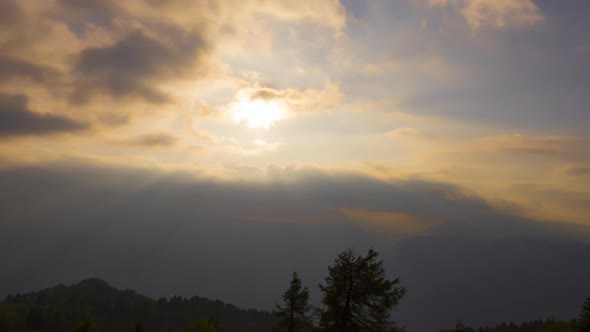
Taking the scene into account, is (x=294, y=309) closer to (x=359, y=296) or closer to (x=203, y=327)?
(x=359, y=296)

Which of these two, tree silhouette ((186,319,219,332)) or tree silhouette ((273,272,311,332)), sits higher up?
tree silhouette ((273,272,311,332))

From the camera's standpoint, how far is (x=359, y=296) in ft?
88.8

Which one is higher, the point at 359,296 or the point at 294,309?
the point at 359,296

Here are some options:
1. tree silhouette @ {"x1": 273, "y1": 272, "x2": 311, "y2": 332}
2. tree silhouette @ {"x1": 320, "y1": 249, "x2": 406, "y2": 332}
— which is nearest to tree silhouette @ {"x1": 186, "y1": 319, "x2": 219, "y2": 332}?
tree silhouette @ {"x1": 273, "y1": 272, "x2": 311, "y2": 332}

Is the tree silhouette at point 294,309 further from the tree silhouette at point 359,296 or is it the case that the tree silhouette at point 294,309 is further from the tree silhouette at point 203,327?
the tree silhouette at point 203,327

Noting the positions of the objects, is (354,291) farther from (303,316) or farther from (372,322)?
(303,316)

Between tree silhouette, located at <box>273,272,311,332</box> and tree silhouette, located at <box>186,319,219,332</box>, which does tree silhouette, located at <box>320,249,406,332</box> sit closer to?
tree silhouette, located at <box>273,272,311,332</box>

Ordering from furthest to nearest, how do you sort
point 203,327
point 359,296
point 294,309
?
point 203,327 < point 294,309 < point 359,296

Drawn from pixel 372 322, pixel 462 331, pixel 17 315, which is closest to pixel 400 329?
pixel 372 322

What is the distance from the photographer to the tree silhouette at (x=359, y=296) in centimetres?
2655

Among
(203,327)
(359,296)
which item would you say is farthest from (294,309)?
(203,327)

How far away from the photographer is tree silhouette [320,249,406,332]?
26547mm

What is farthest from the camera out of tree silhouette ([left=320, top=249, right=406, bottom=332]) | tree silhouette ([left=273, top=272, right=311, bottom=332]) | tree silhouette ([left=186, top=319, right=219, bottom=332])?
tree silhouette ([left=186, top=319, right=219, bottom=332])

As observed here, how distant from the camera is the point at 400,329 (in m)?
29.2
